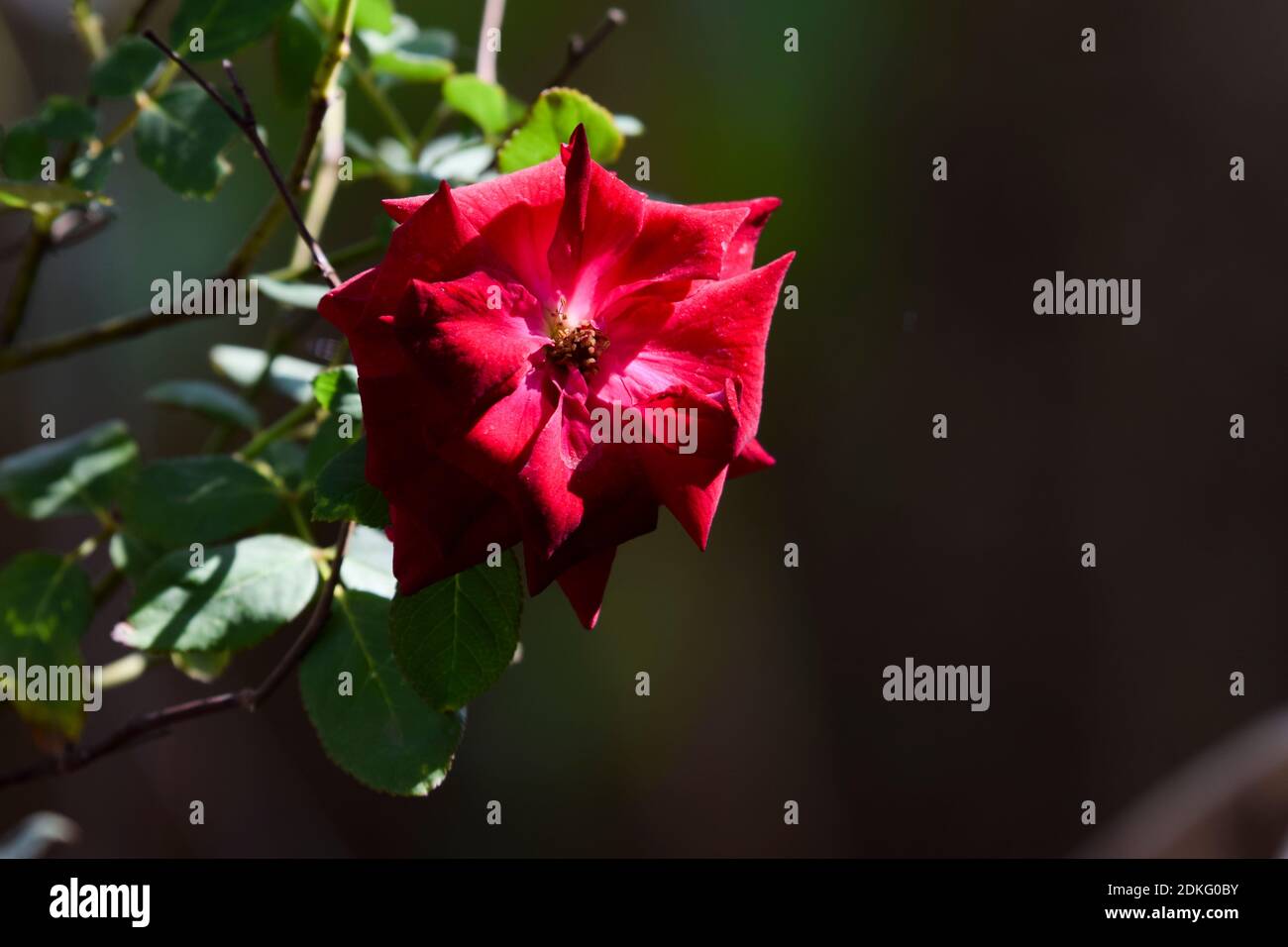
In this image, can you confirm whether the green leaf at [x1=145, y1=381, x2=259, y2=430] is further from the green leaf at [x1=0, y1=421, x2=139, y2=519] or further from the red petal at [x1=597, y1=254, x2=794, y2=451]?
the red petal at [x1=597, y1=254, x2=794, y2=451]

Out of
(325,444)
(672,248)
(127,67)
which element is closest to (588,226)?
(672,248)

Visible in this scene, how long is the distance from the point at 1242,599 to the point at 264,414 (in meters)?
1.22

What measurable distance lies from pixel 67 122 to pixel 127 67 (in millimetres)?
32

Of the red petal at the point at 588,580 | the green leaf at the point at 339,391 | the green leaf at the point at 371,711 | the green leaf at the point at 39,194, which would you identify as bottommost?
the green leaf at the point at 371,711

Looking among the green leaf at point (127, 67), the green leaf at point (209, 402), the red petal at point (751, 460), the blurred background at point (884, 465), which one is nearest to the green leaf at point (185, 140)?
the green leaf at point (127, 67)

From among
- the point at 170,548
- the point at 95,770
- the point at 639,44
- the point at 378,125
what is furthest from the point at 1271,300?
the point at 95,770

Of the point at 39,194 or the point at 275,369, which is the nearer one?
the point at 39,194

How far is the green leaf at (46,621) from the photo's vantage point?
17.5 inches

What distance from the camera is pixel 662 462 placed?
32 centimetres

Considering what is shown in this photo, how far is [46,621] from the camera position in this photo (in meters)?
0.45

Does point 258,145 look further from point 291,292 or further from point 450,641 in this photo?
point 450,641

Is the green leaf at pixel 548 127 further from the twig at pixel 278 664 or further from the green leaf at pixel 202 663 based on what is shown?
the green leaf at pixel 202 663

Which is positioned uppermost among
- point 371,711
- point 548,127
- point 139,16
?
point 139,16

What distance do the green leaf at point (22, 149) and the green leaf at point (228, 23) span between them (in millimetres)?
68
